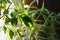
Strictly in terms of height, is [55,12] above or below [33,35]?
above

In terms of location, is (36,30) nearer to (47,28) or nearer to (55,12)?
(47,28)

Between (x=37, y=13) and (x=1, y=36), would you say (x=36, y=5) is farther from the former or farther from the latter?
(x=1, y=36)

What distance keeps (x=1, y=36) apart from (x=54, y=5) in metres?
0.53

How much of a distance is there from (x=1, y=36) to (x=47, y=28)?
44cm

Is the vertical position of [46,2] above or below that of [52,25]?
above

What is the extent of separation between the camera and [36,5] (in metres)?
1.23

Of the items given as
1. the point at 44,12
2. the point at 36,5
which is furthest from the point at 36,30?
the point at 36,5

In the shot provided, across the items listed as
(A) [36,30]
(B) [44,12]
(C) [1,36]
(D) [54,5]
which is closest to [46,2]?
(D) [54,5]

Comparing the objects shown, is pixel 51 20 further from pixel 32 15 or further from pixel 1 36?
pixel 1 36

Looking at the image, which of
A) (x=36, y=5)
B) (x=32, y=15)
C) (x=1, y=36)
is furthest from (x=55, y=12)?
(x=1, y=36)

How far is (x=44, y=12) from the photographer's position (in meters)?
1.06

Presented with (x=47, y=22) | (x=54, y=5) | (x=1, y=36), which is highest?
(x=54, y=5)

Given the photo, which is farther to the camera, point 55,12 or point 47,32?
point 55,12

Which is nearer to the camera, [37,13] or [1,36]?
[37,13]
